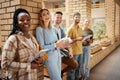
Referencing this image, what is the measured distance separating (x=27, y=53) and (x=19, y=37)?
0.59 feet

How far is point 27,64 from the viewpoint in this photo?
5.88 feet

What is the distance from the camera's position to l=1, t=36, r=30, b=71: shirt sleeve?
1712 mm

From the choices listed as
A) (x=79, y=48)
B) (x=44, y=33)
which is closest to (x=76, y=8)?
(x=79, y=48)

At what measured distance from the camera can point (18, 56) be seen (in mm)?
1782

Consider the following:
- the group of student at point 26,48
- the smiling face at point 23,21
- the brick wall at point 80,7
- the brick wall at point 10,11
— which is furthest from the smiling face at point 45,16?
the brick wall at point 80,7

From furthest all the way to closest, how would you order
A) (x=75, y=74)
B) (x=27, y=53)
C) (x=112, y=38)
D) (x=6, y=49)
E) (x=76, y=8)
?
(x=112, y=38) < (x=76, y=8) < (x=75, y=74) < (x=27, y=53) < (x=6, y=49)

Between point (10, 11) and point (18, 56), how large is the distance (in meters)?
0.81

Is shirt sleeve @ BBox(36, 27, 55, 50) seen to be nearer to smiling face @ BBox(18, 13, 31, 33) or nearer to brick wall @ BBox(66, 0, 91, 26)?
smiling face @ BBox(18, 13, 31, 33)

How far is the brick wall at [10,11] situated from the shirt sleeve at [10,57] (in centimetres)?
67

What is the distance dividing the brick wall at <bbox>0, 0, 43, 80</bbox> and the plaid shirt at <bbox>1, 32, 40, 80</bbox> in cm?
61

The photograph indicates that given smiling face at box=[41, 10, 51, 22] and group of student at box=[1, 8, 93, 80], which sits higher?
smiling face at box=[41, 10, 51, 22]

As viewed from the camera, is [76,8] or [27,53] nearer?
[27,53]

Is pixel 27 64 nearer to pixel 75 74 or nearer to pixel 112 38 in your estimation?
pixel 75 74

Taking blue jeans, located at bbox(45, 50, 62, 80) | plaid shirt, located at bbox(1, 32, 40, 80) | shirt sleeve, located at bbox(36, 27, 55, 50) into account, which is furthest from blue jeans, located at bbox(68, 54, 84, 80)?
plaid shirt, located at bbox(1, 32, 40, 80)
